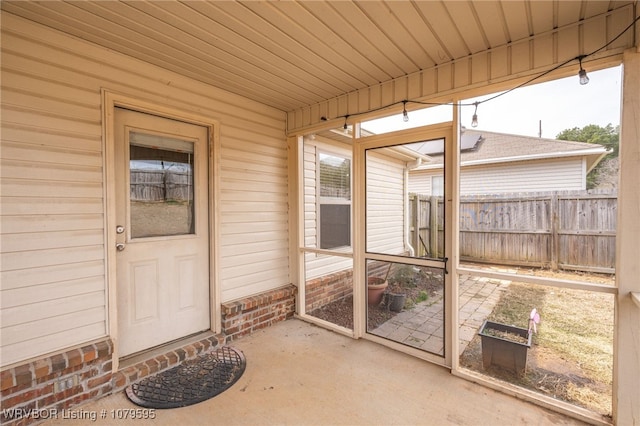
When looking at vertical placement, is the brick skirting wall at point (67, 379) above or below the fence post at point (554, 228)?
below

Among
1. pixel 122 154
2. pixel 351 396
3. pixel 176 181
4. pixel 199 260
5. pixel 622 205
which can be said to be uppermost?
pixel 122 154

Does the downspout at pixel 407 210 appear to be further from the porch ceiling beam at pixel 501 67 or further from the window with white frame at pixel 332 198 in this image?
the window with white frame at pixel 332 198

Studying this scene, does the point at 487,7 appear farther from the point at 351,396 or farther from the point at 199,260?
the point at 199,260

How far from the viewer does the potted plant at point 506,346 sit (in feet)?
7.36

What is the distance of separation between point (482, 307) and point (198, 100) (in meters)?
4.20

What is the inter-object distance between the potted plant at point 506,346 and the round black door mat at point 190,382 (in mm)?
2125

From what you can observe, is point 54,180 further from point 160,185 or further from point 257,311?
point 257,311

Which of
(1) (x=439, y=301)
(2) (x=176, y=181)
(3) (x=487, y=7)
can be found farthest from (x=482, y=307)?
(2) (x=176, y=181)

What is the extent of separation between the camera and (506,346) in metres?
2.28

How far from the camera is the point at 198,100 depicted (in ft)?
8.96

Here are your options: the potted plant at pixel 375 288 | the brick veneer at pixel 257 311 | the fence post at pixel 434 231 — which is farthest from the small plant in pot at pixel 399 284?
the brick veneer at pixel 257 311

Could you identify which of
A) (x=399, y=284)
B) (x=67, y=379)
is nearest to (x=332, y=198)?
(x=399, y=284)

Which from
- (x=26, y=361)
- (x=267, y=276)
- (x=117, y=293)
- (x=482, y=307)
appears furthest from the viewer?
(x=482, y=307)

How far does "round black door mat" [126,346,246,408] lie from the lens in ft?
6.66
